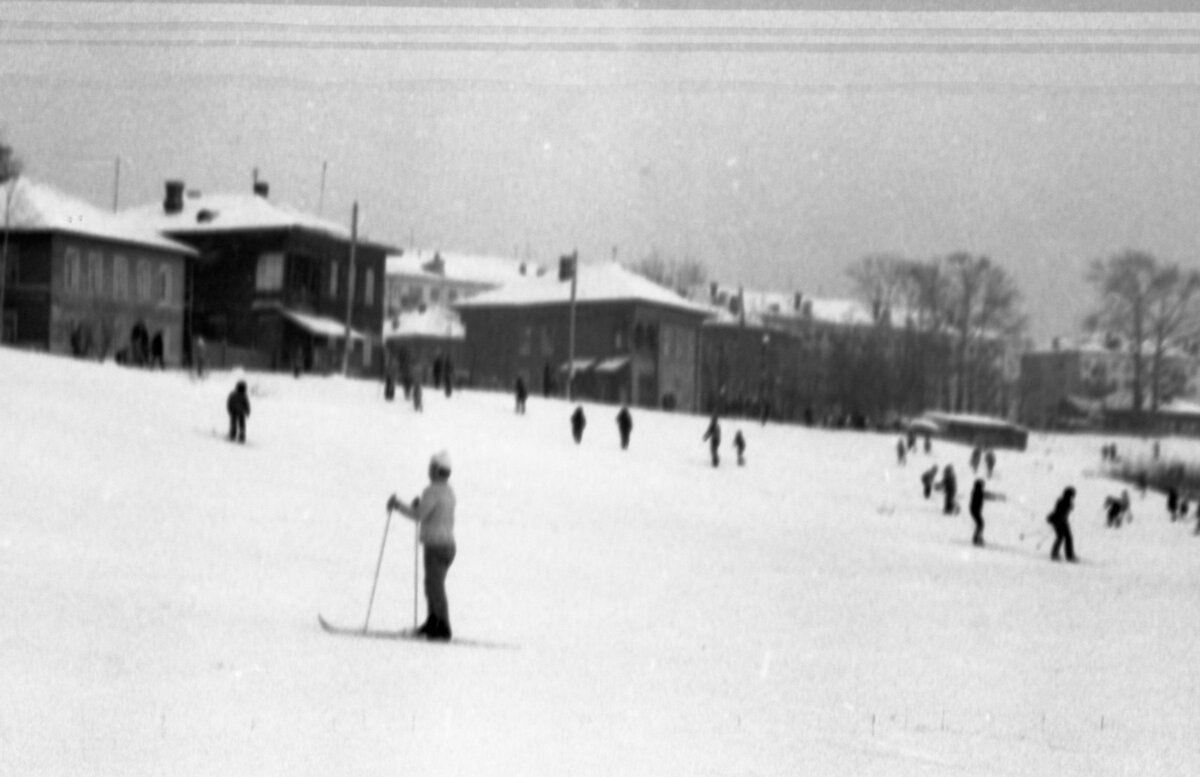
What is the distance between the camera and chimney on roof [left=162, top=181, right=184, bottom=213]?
187ft

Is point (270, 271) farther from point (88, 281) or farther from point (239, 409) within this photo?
point (239, 409)

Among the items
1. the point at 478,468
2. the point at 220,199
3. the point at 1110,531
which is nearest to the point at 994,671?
the point at 478,468

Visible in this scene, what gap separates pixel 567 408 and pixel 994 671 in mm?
33731

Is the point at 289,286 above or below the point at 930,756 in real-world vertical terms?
above

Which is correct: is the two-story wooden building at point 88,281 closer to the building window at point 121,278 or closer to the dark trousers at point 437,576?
the building window at point 121,278

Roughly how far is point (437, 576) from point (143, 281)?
4295cm

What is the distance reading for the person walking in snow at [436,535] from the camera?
12469mm

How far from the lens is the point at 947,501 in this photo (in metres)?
38.8

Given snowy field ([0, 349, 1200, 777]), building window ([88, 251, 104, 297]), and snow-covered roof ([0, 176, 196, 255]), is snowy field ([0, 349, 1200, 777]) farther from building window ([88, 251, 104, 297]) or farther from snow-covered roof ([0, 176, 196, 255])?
building window ([88, 251, 104, 297])

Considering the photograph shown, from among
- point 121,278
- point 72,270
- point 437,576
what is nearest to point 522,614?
point 437,576

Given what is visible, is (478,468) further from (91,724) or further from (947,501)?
(91,724)

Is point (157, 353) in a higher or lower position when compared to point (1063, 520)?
higher

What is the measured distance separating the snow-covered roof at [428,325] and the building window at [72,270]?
27862 mm

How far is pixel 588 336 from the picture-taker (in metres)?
66.4
